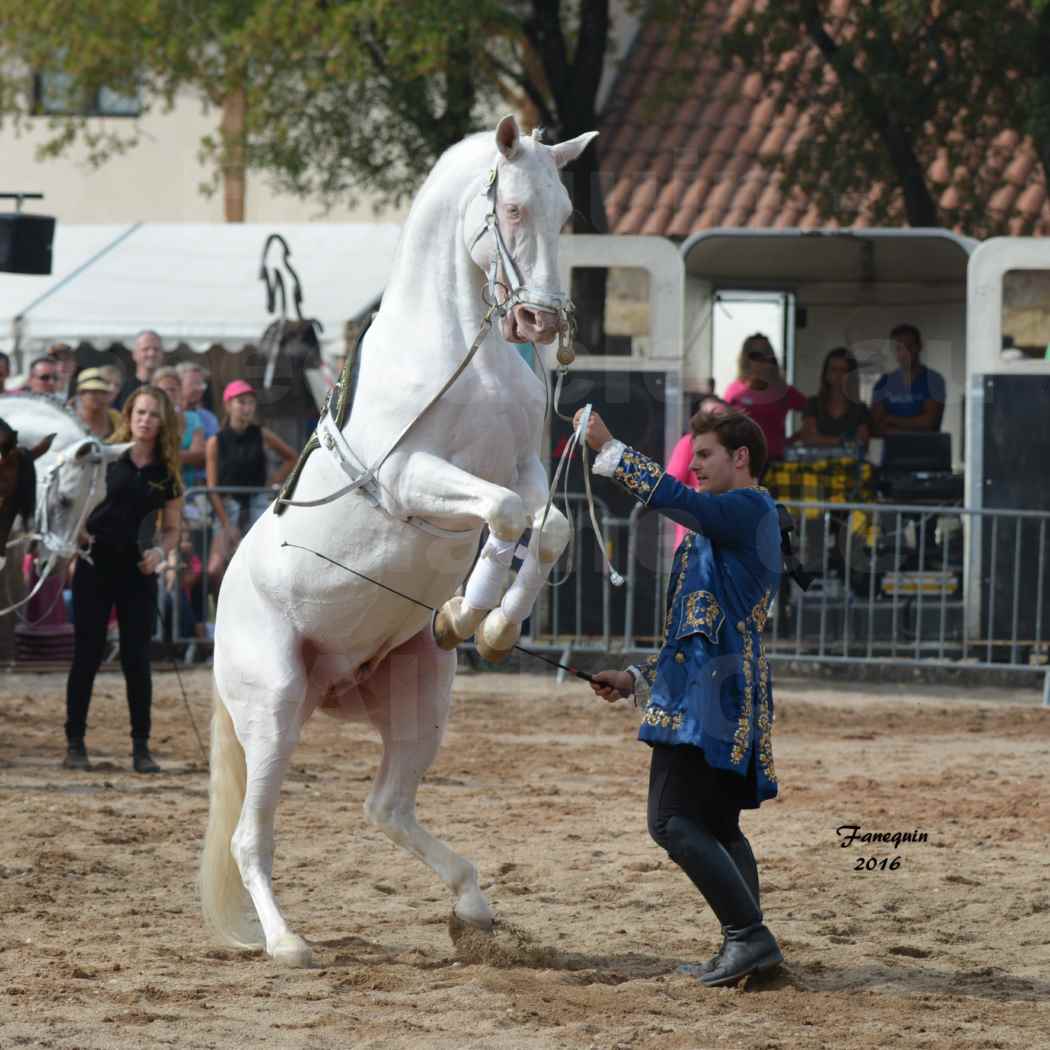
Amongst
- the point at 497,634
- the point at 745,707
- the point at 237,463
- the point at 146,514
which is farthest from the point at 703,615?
the point at 237,463

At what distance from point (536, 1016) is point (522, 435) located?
1678mm

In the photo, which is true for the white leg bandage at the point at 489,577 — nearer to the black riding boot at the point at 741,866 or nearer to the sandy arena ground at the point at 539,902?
the black riding boot at the point at 741,866

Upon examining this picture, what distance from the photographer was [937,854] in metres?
7.50

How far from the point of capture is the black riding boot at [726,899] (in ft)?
17.6

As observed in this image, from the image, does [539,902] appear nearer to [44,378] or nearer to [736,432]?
[736,432]

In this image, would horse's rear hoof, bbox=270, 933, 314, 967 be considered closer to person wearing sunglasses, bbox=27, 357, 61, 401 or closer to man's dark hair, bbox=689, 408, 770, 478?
man's dark hair, bbox=689, 408, 770, 478

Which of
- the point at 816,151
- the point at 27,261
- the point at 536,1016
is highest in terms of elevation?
the point at 816,151

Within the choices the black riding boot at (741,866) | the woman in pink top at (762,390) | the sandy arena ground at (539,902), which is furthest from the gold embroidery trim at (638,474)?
the woman in pink top at (762,390)

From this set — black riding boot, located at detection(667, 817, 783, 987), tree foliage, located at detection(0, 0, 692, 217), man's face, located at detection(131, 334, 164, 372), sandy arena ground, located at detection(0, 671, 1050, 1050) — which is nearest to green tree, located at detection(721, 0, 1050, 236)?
tree foliage, located at detection(0, 0, 692, 217)

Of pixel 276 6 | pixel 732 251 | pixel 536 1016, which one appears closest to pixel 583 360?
pixel 732 251

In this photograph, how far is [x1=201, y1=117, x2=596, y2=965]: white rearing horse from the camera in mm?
5375

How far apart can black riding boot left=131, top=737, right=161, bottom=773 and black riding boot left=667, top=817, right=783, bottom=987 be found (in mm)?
4639

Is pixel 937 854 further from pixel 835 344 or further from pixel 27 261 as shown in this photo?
pixel 835 344

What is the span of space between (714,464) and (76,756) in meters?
5.11
